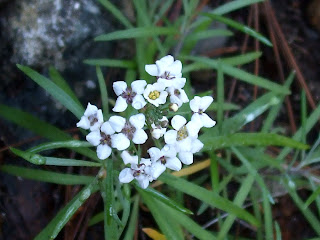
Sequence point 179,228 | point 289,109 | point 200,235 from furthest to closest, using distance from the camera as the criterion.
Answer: point 289,109
point 179,228
point 200,235

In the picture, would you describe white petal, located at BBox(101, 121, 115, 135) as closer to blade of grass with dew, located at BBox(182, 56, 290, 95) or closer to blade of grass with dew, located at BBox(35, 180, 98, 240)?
blade of grass with dew, located at BBox(35, 180, 98, 240)

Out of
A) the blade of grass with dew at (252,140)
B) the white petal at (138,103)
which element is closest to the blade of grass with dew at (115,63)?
the blade of grass with dew at (252,140)

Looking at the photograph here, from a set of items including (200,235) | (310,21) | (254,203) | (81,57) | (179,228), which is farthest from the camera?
(310,21)

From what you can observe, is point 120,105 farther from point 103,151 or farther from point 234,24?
point 234,24

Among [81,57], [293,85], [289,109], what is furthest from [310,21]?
[81,57]

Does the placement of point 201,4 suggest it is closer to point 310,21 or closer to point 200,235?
point 310,21

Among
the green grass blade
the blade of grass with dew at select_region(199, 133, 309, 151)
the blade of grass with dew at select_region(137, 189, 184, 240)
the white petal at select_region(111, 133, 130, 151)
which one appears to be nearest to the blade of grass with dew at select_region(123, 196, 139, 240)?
the blade of grass with dew at select_region(137, 189, 184, 240)

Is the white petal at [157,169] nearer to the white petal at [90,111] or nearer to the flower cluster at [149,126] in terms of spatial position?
the flower cluster at [149,126]
